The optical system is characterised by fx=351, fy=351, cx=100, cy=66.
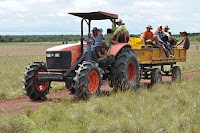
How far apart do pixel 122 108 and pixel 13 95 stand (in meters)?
5.30

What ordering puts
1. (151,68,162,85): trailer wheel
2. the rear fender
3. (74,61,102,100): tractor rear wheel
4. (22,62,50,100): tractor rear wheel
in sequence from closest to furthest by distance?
(74,61,102,100): tractor rear wheel < (22,62,50,100): tractor rear wheel < the rear fender < (151,68,162,85): trailer wheel

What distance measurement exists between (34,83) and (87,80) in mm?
1926

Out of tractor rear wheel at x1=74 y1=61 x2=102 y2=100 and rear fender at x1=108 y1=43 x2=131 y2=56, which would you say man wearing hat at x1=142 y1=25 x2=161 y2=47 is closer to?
rear fender at x1=108 y1=43 x2=131 y2=56

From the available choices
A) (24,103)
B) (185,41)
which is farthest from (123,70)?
(185,41)

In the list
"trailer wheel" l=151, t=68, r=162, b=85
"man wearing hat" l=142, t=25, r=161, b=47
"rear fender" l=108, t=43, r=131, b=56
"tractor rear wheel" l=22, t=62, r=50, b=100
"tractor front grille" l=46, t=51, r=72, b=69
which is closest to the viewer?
"tractor front grille" l=46, t=51, r=72, b=69

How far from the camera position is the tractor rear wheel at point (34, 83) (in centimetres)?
1039

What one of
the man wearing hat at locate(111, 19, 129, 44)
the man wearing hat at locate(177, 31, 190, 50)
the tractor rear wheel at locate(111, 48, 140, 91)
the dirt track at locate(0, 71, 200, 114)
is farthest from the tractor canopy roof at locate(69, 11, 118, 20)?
the man wearing hat at locate(177, 31, 190, 50)

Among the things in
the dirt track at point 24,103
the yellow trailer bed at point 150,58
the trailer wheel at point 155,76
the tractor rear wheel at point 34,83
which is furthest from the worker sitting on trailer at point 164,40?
the tractor rear wheel at point 34,83

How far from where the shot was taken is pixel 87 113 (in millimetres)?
7414

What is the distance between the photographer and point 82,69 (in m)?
9.42

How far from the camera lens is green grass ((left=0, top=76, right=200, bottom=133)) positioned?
619 cm

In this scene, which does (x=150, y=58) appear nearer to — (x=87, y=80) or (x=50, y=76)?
(x=87, y=80)

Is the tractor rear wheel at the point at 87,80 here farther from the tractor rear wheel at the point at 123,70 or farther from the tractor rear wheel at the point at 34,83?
the tractor rear wheel at the point at 34,83

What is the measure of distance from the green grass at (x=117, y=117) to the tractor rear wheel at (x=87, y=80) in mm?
648
